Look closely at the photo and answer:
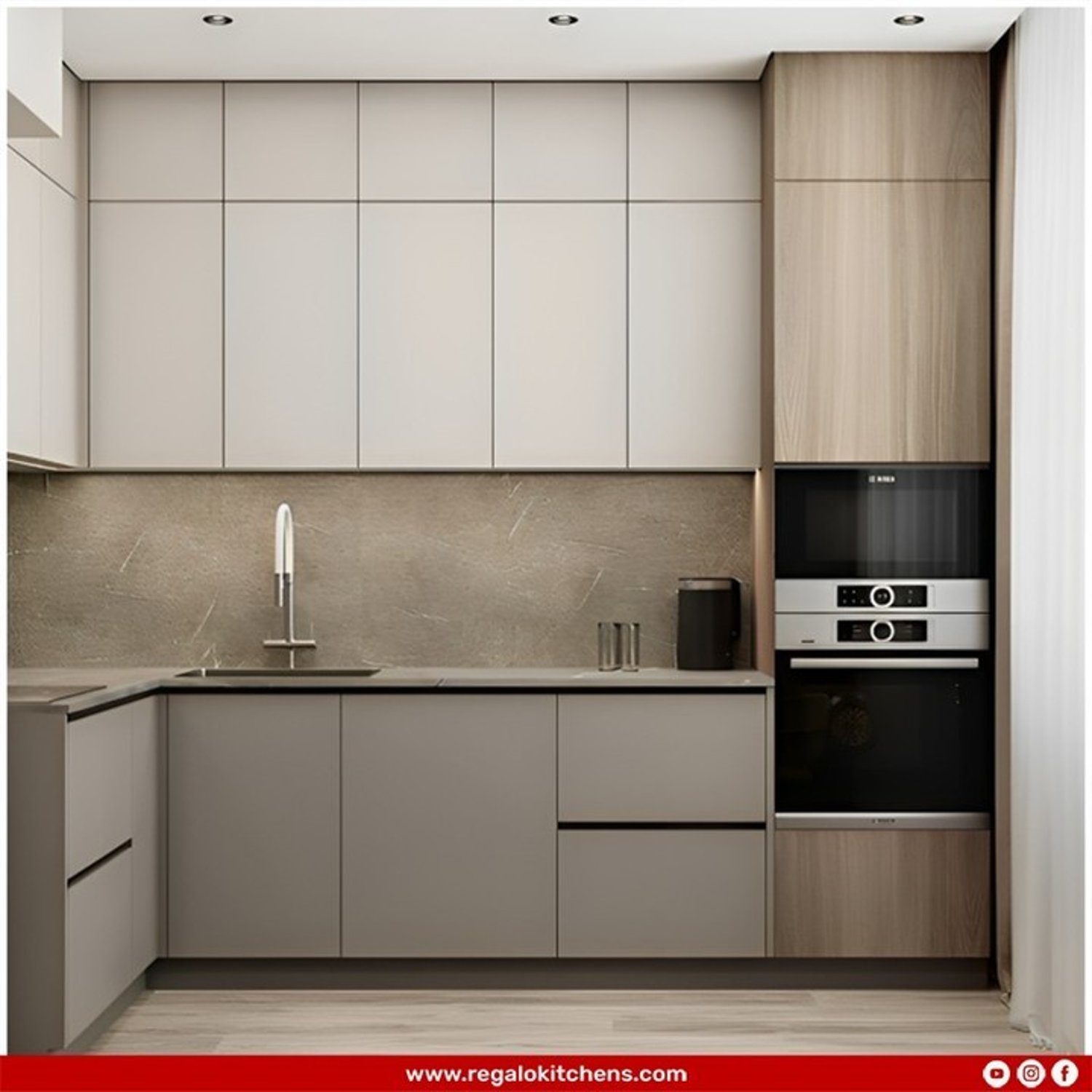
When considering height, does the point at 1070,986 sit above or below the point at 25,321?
below

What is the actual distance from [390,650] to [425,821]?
716mm


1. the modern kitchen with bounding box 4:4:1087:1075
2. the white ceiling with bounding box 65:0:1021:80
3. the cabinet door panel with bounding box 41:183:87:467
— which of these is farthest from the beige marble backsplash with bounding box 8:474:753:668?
the white ceiling with bounding box 65:0:1021:80

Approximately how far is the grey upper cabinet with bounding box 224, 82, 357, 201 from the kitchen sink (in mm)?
1387

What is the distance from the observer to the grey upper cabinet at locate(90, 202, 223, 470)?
177 inches

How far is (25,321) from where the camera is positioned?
13.2 feet

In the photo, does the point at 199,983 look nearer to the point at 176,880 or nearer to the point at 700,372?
Answer: the point at 176,880

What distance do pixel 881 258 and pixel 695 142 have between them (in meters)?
0.68

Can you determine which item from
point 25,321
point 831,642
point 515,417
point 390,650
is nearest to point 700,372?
point 515,417

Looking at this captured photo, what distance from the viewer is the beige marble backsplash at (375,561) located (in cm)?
471

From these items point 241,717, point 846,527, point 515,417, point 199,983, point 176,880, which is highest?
point 515,417

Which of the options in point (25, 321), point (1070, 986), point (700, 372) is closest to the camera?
point (1070, 986)

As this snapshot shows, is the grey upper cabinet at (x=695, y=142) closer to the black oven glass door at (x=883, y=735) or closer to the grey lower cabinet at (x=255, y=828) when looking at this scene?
the black oven glass door at (x=883, y=735)
